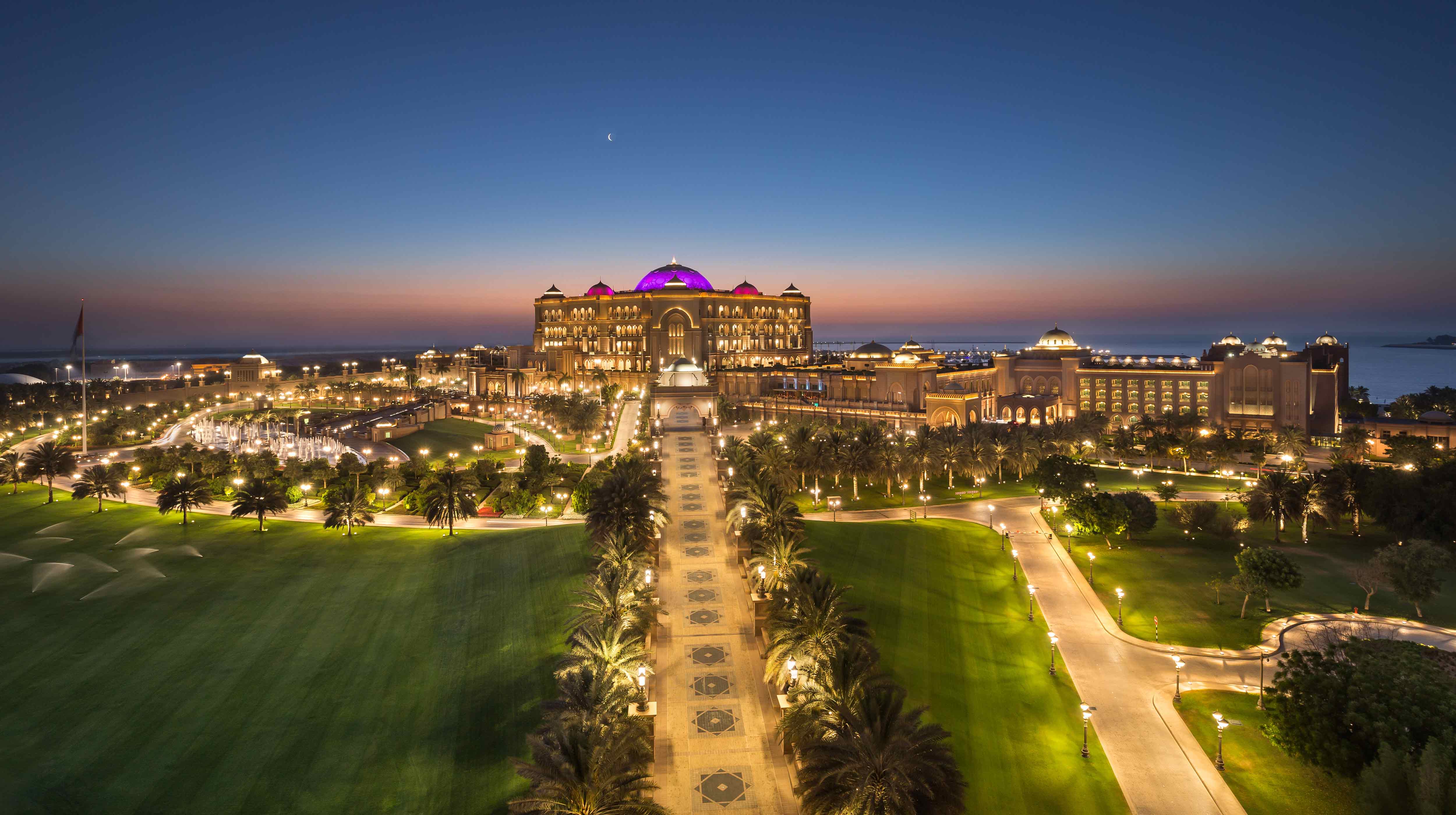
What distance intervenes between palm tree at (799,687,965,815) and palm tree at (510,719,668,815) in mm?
4144

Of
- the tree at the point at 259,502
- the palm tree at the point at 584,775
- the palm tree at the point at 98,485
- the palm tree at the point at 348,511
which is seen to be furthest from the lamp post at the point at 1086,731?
the palm tree at the point at 98,485

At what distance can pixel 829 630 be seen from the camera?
968 inches

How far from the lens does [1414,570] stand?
1321 inches

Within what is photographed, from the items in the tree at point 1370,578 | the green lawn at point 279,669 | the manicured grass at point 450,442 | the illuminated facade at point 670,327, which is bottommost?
the green lawn at point 279,669

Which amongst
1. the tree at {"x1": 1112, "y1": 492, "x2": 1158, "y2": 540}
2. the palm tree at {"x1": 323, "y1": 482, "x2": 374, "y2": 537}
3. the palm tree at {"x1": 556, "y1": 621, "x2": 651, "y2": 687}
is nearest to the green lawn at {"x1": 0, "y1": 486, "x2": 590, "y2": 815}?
the palm tree at {"x1": 323, "y1": 482, "x2": 374, "y2": 537}

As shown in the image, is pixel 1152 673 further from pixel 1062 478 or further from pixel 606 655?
pixel 1062 478

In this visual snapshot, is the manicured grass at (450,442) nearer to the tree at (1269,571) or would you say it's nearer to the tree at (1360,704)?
the tree at (1269,571)

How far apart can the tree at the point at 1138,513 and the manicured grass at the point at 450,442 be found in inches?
2070

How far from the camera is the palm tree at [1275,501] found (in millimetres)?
47031

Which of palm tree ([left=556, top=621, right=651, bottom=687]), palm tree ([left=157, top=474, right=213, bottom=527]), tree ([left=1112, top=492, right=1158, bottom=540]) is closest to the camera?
palm tree ([left=556, top=621, right=651, bottom=687])

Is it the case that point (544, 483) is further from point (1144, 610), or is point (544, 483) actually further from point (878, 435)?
point (1144, 610)

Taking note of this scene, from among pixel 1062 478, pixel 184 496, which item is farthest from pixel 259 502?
pixel 1062 478

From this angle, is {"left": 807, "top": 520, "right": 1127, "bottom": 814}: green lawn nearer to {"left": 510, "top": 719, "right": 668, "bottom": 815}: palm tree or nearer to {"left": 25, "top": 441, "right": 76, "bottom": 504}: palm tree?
{"left": 510, "top": 719, "right": 668, "bottom": 815}: palm tree

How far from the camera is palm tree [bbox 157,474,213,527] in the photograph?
5012 centimetres
